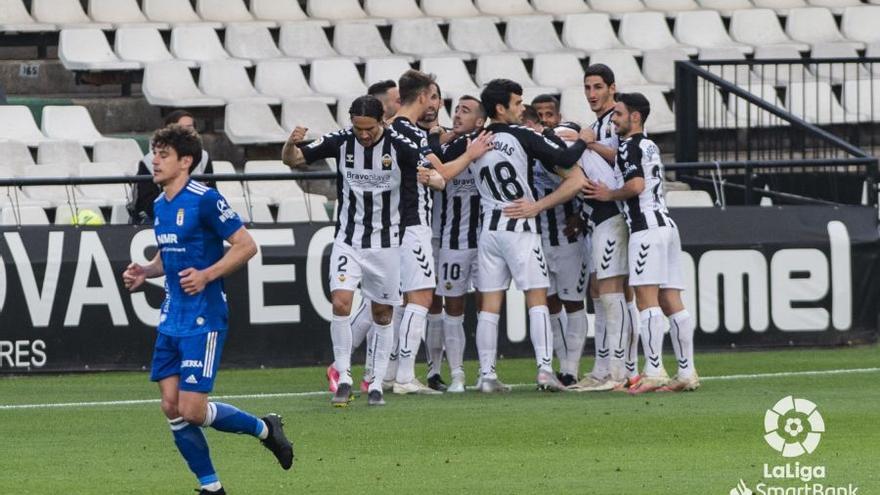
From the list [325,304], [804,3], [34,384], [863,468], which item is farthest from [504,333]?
[804,3]

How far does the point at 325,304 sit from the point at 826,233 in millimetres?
4361

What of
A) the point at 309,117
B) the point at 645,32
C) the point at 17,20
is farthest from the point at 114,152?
the point at 645,32

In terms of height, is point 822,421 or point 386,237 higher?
point 386,237

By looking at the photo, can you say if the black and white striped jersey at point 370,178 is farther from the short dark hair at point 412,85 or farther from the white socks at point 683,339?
the white socks at point 683,339

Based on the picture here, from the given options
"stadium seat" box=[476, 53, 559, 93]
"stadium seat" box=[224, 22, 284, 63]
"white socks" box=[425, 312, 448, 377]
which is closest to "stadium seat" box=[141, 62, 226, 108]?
"stadium seat" box=[224, 22, 284, 63]

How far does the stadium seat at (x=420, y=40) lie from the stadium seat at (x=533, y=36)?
2.40ft

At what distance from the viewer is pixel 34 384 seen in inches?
548

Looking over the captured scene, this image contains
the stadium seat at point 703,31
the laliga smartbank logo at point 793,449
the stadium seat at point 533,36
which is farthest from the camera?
the stadium seat at point 703,31

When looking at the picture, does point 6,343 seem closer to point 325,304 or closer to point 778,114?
point 325,304

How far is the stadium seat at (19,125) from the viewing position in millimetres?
17484

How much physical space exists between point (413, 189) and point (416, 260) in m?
0.49

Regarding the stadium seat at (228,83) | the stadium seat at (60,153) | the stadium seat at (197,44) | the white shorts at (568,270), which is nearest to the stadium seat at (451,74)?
the stadium seat at (228,83)

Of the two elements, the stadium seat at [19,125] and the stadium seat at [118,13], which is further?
the stadium seat at [118,13]

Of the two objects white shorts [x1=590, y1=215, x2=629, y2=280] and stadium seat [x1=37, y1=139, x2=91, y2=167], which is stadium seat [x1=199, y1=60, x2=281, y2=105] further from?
white shorts [x1=590, y1=215, x2=629, y2=280]
